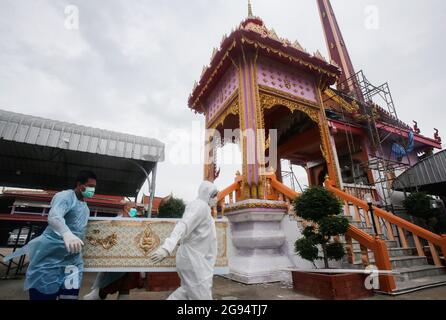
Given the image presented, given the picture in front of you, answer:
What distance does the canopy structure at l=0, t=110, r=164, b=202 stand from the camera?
4.86 meters

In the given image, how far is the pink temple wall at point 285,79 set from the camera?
291 inches

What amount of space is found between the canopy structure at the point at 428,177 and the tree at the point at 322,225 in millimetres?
6239

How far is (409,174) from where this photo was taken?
28.8ft

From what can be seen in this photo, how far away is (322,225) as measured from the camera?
13.0 ft

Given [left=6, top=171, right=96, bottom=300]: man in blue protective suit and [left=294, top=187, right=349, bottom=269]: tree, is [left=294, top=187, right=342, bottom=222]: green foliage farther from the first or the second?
[left=6, top=171, right=96, bottom=300]: man in blue protective suit

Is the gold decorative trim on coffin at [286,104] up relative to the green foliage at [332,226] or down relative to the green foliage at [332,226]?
up

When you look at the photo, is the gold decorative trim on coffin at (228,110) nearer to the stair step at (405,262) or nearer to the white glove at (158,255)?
the stair step at (405,262)

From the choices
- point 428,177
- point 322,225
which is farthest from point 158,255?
point 428,177

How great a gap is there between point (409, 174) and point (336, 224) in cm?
739

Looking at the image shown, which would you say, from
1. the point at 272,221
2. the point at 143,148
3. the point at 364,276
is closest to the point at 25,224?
the point at 143,148

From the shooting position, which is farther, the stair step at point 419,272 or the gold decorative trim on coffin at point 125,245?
the stair step at point 419,272

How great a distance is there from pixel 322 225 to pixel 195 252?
105 inches

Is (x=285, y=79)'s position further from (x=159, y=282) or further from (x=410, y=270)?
(x=159, y=282)

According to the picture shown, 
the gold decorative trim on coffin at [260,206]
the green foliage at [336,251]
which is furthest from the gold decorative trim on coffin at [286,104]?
the green foliage at [336,251]
